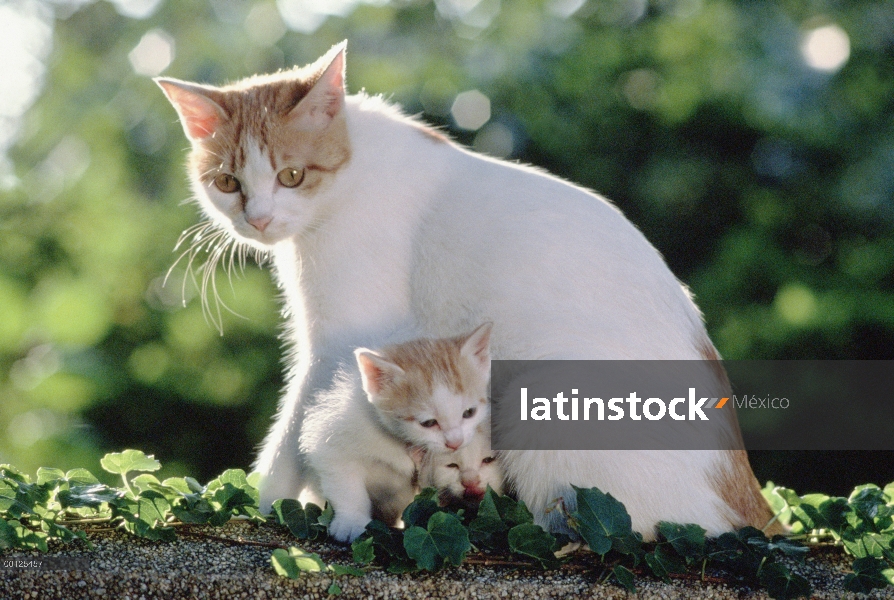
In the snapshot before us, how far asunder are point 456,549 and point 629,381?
28.6 inches

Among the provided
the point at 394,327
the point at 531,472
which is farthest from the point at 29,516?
the point at 531,472

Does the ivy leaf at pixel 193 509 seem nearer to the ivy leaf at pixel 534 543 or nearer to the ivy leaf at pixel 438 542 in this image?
the ivy leaf at pixel 438 542

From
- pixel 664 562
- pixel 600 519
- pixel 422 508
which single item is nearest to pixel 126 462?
pixel 422 508

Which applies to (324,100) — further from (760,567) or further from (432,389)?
(760,567)

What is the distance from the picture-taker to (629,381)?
269cm

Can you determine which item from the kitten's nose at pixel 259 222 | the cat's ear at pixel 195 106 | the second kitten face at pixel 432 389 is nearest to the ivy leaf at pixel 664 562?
the second kitten face at pixel 432 389

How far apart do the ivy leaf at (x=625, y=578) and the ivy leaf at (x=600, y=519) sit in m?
0.06

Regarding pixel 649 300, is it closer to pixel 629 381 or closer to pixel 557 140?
pixel 629 381

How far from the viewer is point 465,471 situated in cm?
274

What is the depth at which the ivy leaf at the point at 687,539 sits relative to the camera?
2.61 m

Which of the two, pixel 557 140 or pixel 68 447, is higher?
pixel 557 140

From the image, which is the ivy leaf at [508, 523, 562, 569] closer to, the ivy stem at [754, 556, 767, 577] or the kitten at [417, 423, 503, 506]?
the kitten at [417, 423, 503, 506]

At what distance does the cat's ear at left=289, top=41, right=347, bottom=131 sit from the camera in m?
2.84

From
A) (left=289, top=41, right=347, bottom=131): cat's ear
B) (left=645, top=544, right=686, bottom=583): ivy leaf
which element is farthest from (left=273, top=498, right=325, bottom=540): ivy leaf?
(left=289, top=41, right=347, bottom=131): cat's ear
